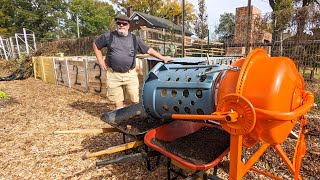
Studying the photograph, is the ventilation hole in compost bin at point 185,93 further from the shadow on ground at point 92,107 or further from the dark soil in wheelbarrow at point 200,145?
the shadow on ground at point 92,107

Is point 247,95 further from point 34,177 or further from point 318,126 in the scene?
point 318,126

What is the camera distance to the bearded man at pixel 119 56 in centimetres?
401

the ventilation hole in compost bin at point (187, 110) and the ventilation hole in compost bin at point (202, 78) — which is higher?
the ventilation hole in compost bin at point (202, 78)

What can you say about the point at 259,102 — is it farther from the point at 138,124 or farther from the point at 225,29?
the point at 225,29

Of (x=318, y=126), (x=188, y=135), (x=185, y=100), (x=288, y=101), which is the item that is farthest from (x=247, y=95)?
(x=318, y=126)

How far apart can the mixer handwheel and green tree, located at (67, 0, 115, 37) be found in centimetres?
5668

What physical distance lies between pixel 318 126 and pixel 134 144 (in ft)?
10.6

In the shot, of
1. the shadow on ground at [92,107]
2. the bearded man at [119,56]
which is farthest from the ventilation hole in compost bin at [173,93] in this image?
the shadow on ground at [92,107]

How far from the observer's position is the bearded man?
158 inches

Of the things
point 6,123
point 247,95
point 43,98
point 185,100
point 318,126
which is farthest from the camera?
point 43,98

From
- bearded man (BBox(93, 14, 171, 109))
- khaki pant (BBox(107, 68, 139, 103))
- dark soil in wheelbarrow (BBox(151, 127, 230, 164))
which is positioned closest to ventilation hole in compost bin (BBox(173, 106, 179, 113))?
dark soil in wheelbarrow (BBox(151, 127, 230, 164))

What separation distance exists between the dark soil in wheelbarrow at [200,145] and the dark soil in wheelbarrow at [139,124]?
438 millimetres

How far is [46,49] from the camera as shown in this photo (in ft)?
48.6

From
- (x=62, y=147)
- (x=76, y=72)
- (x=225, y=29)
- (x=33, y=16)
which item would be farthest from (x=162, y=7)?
(x=62, y=147)
